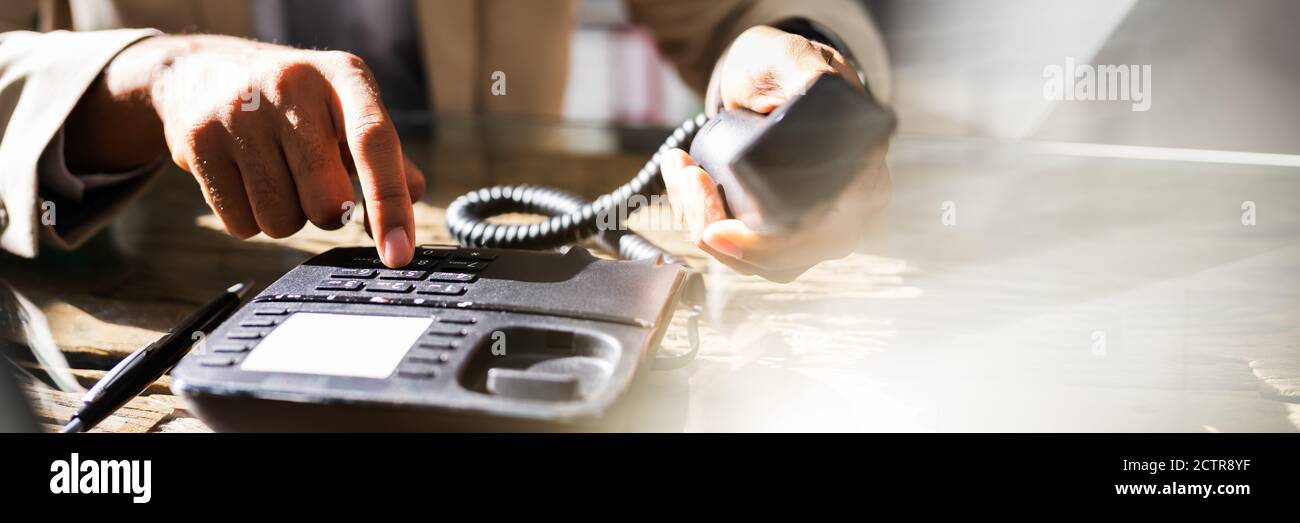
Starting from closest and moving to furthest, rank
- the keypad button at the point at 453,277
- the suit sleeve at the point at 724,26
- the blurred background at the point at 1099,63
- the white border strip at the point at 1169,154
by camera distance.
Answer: the keypad button at the point at 453,277, the white border strip at the point at 1169,154, the suit sleeve at the point at 724,26, the blurred background at the point at 1099,63

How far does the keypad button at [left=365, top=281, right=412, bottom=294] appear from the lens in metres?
0.36

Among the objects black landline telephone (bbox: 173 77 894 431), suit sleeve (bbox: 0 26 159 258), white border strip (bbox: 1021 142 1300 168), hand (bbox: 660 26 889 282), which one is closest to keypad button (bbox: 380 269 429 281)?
black landline telephone (bbox: 173 77 894 431)

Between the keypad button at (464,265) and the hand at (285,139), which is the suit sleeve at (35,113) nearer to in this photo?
the hand at (285,139)

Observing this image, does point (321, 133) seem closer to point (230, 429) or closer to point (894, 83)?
point (230, 429)

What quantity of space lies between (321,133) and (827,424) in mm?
316

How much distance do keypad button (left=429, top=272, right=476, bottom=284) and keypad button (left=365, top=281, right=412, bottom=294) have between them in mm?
14

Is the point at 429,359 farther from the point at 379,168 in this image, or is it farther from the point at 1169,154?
the point at 1169,154

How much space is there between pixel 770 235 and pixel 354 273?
0.20m

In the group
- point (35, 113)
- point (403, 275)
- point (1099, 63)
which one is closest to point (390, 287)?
point (403, 275)

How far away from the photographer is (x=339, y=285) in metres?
0.36

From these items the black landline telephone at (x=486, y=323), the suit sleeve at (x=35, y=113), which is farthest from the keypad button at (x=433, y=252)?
the suit sleeve at (x=35, y=113)

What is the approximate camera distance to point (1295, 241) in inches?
22.4

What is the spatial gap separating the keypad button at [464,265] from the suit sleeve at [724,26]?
516mm

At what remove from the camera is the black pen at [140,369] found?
322 mm
